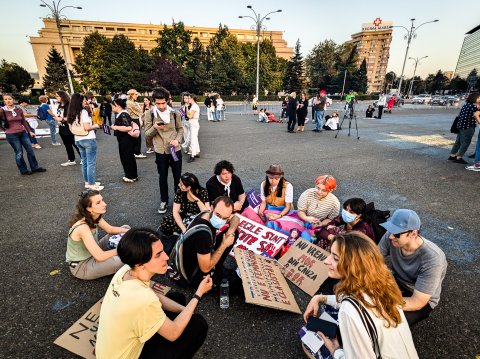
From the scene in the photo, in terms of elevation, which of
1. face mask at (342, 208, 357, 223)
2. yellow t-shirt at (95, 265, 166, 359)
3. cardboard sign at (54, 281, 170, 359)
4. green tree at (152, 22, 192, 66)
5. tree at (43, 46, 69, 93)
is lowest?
cardboard sign at (54, 281, 170, 359)

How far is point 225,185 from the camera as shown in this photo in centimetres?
428

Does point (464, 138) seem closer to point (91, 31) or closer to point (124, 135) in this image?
point (124, 135)

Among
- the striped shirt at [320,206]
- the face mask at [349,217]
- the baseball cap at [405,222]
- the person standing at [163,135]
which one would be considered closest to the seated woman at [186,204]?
the person standing at [163,135]

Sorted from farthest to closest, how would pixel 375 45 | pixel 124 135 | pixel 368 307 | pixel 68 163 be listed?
pixel 375 45 < pixel 68 163 < pixel 124 135 < pixel 368 307

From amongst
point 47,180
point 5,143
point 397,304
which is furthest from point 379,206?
point 5,143

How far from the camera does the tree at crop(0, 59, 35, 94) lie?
49344 millimetres

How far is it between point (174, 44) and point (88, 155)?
46923 millimetres

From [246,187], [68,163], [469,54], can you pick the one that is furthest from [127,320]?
[469,54]

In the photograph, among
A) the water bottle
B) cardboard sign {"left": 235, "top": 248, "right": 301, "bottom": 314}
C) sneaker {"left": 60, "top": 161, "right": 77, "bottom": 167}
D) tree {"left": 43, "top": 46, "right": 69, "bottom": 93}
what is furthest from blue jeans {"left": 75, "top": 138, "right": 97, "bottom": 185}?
tree {"left": 43, "top": 46, "right": 69, "bottom": 93}

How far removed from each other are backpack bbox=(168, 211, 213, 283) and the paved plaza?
32 cm

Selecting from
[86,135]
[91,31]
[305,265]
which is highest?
[91,31]

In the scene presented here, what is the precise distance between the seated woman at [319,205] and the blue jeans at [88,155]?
15.3 feet

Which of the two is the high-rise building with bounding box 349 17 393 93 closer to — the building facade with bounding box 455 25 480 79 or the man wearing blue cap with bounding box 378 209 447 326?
the building facade with bounding box 455 25 480 79

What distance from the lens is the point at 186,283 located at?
3.01 m
